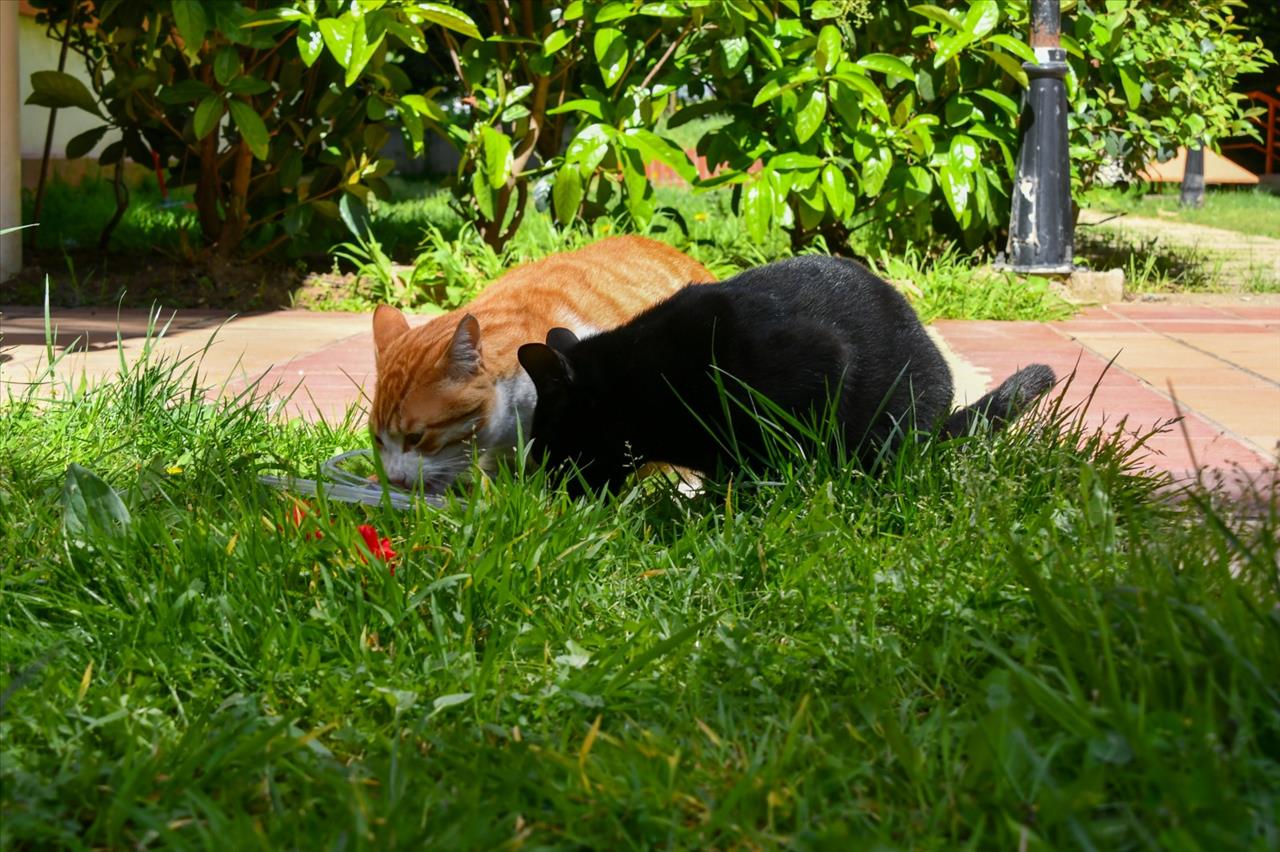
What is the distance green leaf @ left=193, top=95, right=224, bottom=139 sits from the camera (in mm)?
5973

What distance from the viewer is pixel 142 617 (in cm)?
202

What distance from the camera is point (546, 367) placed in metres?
2.95

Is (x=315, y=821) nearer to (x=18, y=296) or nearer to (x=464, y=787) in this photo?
(x=464, y=787)

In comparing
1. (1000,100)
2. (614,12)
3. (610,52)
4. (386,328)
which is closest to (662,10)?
(614,12)

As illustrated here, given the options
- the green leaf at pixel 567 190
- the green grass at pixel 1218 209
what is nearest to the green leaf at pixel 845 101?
the green leaf at pixel 567 190

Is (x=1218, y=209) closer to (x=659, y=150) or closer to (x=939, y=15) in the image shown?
(x=939, y=15)

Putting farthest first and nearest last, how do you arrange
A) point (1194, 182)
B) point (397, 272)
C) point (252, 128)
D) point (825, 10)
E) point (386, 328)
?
1. point (1194, 182)
2. point (397, 272)
3. point (825, 10)
4. point (252, 128)
5. point (386, 328)

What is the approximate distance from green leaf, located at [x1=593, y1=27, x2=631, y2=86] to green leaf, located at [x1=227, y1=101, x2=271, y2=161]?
1.54m

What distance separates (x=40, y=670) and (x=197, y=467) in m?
1.05

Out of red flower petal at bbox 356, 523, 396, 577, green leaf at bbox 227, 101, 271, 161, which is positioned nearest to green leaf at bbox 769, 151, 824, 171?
green leaf at bbox 227, 101, 271, 161

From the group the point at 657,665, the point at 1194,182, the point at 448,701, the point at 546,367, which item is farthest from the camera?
the point at 1194,182

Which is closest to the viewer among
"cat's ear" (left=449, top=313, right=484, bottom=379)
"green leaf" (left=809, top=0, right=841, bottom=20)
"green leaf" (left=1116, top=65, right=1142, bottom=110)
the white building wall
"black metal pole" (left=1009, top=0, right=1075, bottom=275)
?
"cat's ear" (left=449, top=313, right=484, bottom=379)

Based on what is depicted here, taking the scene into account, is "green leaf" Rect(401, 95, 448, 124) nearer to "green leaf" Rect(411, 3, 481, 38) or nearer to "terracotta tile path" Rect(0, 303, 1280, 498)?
"green leaf" Rect(411, 3, 481, 38)

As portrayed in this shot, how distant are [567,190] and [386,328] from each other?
258 centimetres
